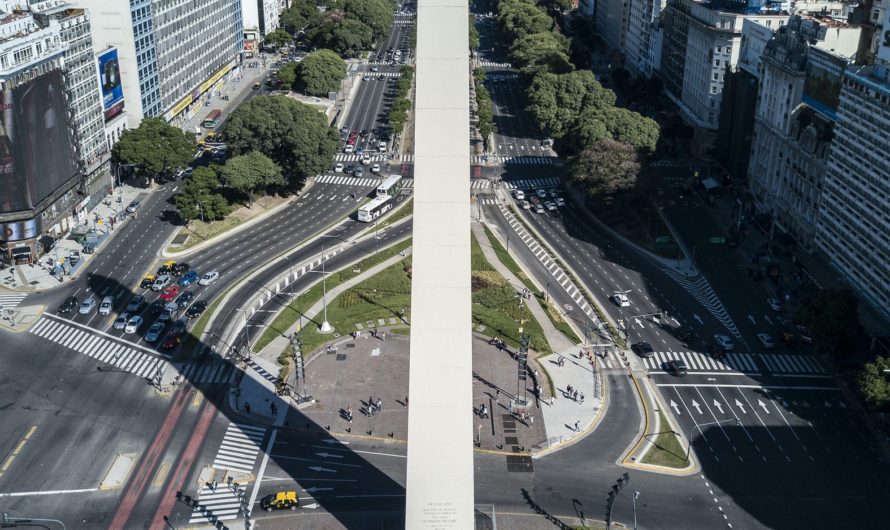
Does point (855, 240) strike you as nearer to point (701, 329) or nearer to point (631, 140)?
point (701, 329)

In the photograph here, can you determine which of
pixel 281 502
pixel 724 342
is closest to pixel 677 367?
pixel 724 342

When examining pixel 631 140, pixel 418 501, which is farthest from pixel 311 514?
pixel 631 140

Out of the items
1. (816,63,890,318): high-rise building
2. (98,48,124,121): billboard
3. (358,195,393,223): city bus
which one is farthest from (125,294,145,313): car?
(816,63,890,318): high-rise building

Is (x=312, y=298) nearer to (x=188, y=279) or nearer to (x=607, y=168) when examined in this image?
(x=188, y=279)

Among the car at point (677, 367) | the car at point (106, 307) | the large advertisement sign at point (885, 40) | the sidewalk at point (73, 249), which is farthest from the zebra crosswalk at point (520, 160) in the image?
the car at point (106, 307)

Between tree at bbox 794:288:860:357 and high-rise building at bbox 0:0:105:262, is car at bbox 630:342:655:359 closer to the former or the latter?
tree at bbox 794:288:860:357

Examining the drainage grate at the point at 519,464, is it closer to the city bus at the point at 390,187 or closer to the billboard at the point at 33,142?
the city bus at the point at 390,187
